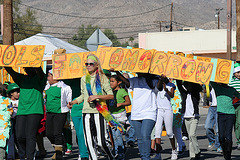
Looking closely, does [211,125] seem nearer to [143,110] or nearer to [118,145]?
[118,145]

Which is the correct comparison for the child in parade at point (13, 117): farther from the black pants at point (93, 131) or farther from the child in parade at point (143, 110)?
the child in parade at point (143, 110)

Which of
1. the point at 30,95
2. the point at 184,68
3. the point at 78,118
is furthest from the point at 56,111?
the point at 184,68

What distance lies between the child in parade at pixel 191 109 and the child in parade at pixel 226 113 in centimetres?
59

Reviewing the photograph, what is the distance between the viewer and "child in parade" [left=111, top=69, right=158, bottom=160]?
8391 millimetres

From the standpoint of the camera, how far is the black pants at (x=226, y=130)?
374 inches

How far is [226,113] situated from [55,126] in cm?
322

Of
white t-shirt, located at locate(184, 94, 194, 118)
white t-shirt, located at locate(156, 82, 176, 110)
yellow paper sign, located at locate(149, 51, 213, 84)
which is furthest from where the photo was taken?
white t-shirt, located at locate(156, 82, 176, 110)

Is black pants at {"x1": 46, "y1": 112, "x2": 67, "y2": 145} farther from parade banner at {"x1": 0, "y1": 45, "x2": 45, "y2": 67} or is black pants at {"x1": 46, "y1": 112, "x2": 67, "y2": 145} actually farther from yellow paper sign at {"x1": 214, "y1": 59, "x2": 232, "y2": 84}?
yellow paper sign at {"x1": 214, "y1": 59, "x2": 232, "y2": 84}

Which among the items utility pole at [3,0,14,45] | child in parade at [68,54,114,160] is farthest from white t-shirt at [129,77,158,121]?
utility pole at [3,0,14,45]

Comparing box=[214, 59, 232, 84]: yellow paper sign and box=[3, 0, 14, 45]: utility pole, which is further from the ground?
box=[3, 0, 14, 45]: utility pole

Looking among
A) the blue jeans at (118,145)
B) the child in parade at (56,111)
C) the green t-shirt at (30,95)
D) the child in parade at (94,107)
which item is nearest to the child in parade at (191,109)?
the blue jeans at (118,145)

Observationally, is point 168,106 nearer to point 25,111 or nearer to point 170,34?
point 25,111

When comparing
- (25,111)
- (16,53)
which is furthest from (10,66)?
(25,111)

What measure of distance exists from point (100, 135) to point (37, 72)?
5.73ft
